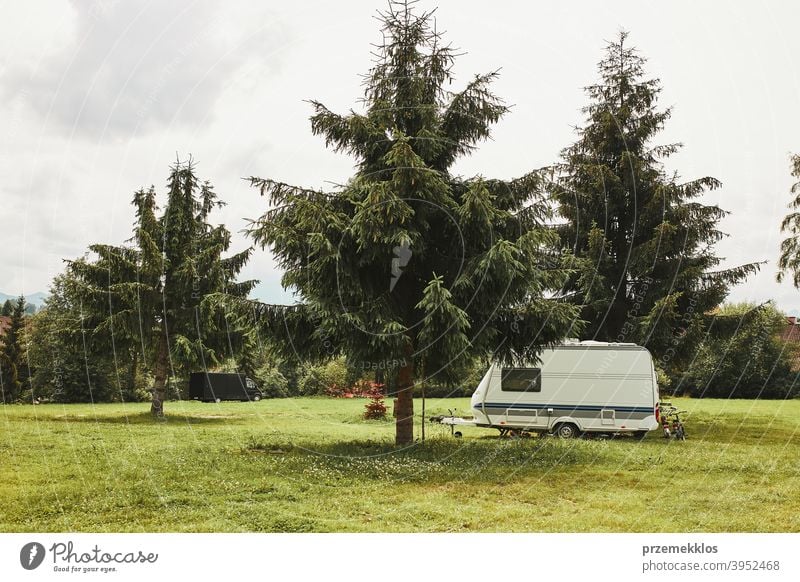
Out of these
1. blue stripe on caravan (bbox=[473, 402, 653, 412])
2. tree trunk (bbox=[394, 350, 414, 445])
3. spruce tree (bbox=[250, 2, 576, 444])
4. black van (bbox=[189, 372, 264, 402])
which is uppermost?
spruce tree (bbox=[250, 2, 576, 444])

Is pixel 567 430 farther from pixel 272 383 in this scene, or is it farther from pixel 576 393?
pixel 272 383

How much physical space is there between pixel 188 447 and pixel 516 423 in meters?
8.63

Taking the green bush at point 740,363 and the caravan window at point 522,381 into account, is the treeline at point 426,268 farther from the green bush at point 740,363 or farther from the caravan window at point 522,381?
the caravan window at point 522,381

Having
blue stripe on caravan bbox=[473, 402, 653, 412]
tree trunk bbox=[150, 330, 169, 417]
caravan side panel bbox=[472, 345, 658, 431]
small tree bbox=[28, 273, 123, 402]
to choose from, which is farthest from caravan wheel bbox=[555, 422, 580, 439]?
small tree bbox=[28, 273, 123, 402]

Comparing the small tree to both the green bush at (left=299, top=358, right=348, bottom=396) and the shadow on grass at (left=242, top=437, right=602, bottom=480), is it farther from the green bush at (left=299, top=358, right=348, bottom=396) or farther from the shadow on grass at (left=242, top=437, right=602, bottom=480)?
the shadow on grass at (left=242, top=437, right=602, bottom=480)

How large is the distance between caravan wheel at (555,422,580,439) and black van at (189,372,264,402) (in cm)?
2032

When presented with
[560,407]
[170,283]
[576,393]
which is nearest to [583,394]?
[576,393]

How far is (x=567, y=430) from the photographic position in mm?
16344

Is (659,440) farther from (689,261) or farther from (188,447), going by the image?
(188,447)

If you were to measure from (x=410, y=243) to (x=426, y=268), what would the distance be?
139 centimetres

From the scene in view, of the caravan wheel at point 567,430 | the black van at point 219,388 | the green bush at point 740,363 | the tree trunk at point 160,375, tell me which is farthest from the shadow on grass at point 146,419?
the green bush at point 740,363

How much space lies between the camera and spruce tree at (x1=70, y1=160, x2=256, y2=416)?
18641mm

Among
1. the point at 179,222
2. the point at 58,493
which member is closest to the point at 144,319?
the point at 179,222

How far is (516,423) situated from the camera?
16.6 m
